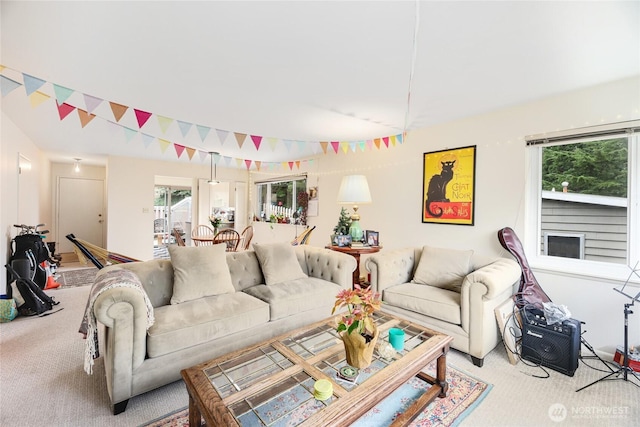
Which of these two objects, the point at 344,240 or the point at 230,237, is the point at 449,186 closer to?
the point at 344,240

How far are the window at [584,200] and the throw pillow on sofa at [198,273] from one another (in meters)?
2.91

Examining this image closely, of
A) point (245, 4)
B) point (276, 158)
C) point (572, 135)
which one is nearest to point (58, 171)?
point (276, 158)

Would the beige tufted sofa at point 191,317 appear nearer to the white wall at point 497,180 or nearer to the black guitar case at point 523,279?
the white wall at point 497,180

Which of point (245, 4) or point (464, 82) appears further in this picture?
point (464, 82)

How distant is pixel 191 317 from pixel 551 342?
2.64 metres

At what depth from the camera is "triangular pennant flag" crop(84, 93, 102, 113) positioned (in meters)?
2.45

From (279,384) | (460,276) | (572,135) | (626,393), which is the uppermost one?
(572,135)

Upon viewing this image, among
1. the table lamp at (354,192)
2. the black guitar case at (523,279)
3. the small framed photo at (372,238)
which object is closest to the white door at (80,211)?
the table lamp at (354,192)

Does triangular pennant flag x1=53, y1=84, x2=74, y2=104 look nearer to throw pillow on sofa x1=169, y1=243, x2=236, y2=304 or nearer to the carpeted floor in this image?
throw pillow on sofa x1=169, y1=243, x2=236, y2=304

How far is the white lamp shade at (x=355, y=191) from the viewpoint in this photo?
313 centimetres

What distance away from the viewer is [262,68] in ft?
6.58

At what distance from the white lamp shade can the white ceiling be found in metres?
0.70

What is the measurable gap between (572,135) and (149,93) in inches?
147

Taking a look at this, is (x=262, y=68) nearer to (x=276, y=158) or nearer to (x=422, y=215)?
(x=422, y=215)
